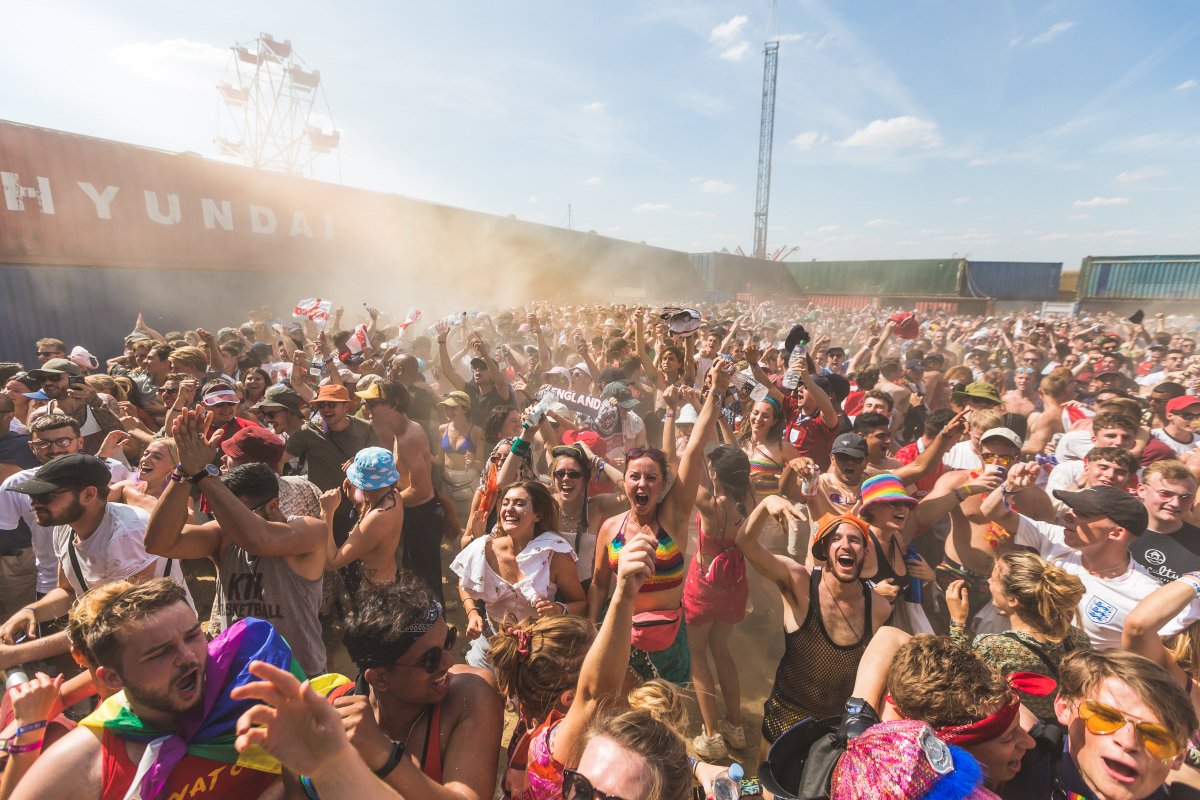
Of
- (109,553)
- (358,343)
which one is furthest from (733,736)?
(358,343)

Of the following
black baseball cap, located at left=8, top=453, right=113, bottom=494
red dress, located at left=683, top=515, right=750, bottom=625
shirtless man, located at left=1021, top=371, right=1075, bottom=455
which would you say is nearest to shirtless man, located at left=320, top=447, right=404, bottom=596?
black baseball cap, located at left=8, top=453, right=113, bottom=494

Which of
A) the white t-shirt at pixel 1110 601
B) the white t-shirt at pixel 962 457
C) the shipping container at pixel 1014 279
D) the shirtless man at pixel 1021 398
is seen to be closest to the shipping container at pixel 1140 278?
the shipping container at pixel 1014 279

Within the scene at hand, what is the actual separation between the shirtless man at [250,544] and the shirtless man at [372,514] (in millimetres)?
307

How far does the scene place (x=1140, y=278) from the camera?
27.8 metres

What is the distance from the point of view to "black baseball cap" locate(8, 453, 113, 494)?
242 cm

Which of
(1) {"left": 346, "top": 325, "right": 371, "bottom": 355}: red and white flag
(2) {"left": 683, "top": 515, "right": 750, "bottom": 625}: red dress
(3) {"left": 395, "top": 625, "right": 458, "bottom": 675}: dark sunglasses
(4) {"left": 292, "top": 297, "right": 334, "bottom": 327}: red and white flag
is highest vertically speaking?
(4) {"left": 292, "top": 297, "right": 334, "bottom": 327}: red and white flag

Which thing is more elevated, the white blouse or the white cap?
the white cap

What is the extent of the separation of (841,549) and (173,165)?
54.4 ft

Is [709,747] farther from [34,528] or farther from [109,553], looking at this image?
[34,528]

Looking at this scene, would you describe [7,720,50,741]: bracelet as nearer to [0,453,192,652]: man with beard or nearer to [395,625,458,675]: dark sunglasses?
[0,453,192,652]: man with beard

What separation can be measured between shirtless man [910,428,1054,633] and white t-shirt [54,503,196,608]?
4.05 metres

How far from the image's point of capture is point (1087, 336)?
444 inches

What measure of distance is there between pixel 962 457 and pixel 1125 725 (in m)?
2.73

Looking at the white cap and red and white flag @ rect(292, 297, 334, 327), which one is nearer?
the white cap
